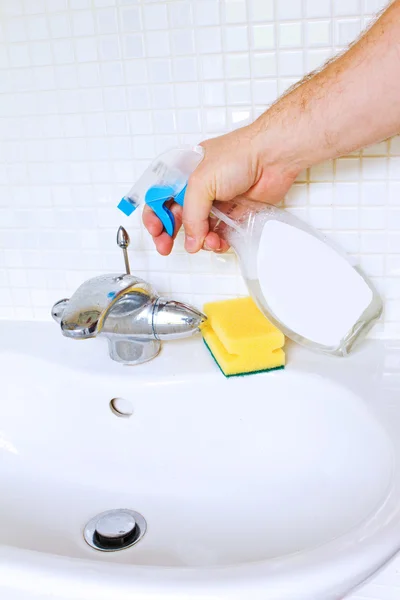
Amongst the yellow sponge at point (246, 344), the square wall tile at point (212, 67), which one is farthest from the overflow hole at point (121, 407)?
the square wall tile at point (212, 67)

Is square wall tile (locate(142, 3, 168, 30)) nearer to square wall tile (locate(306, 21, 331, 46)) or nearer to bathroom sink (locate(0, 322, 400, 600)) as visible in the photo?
square wall tile (locate(306, 21, 331, 46))

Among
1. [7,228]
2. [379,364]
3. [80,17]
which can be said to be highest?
[80,17]

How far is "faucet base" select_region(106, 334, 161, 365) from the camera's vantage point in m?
0.67

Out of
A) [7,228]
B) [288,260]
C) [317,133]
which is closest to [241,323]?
[288,260]

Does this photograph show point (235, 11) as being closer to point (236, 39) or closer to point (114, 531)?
point (236, 39)

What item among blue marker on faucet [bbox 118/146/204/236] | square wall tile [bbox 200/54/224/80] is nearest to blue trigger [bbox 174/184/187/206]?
blue marker on faucet [bbox 118/146/204/236]

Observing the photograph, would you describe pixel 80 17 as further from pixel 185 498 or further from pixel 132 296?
pixel 185 498

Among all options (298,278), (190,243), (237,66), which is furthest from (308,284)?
(237,66)

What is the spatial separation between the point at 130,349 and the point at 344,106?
1.06 feet

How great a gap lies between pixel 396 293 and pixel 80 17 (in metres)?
0.44

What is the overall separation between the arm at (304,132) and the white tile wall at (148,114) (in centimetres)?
4

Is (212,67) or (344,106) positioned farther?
(212,67)

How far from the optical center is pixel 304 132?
22.5 inches

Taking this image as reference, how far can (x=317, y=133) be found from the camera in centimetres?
56
